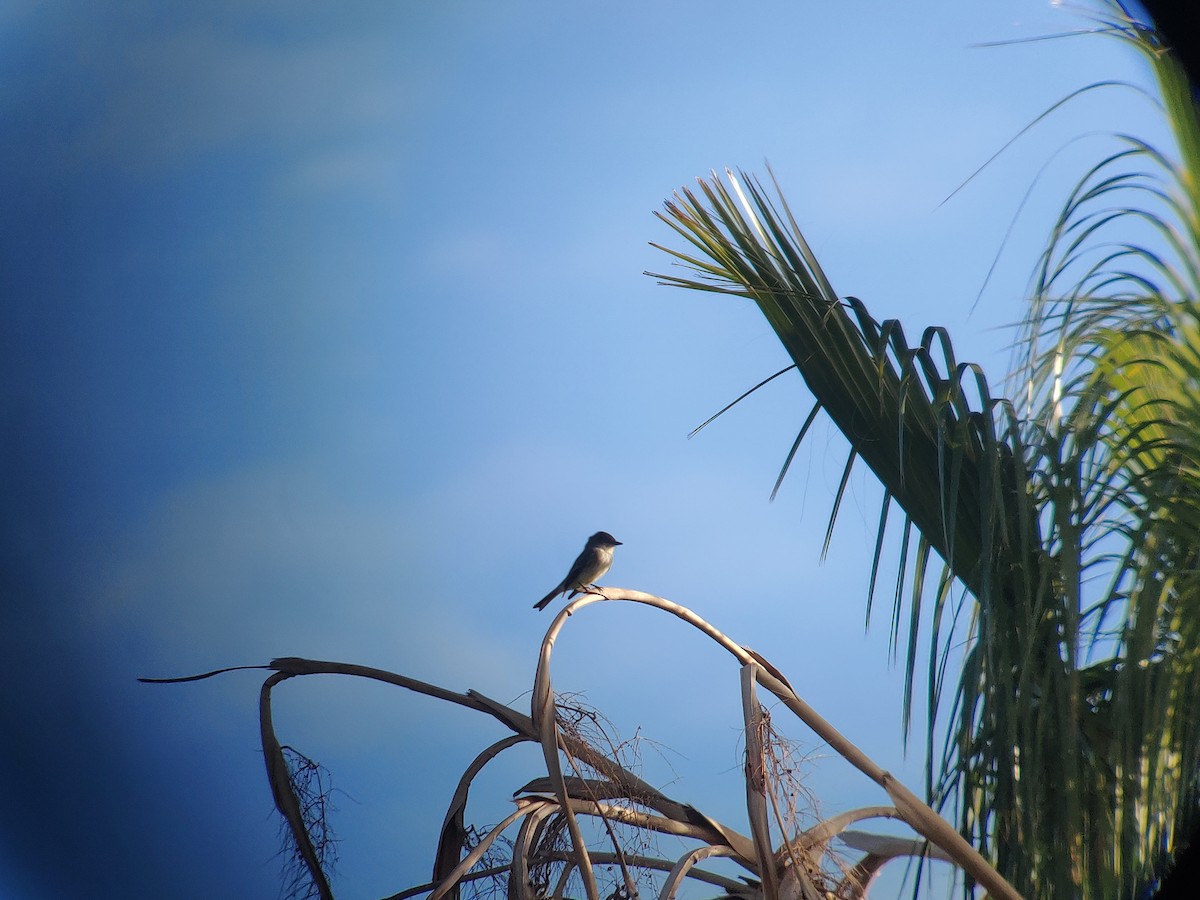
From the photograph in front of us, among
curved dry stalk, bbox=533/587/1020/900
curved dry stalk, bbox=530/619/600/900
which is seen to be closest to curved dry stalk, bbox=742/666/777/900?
curved dry stalk, bbox=533/587/1020/900

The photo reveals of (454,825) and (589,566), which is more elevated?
(589,566)

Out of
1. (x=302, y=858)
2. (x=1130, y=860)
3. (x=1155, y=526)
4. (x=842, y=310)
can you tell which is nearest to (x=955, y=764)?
(x=1130, y=860)

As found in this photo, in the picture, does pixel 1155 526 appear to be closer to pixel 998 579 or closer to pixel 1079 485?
pixel 1079 485

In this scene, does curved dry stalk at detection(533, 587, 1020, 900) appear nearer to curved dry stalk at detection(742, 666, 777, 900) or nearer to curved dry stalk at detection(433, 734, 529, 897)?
curved dry stalk at detection(742, 666, 777, 900)

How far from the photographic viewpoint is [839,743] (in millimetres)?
1676

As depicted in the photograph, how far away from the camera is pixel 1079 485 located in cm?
161

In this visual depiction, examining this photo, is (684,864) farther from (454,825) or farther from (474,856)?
(454,825)

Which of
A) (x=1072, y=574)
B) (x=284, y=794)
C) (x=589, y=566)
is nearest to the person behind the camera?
(x=1072, y=574)

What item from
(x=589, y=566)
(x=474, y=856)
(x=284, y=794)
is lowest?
(x=474, y=856)

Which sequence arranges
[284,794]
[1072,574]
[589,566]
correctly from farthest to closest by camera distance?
[589,566]
[284,794]
[1072,574]

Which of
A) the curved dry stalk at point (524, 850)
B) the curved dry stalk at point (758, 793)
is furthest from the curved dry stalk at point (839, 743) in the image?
the curved dry stalk at point (524, 850)

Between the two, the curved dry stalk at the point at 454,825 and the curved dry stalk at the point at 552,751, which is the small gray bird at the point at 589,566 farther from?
the curved dry stalk at the point at 552,751

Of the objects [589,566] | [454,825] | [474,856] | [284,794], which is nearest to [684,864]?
[474,856]

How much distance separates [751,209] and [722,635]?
80 cm
